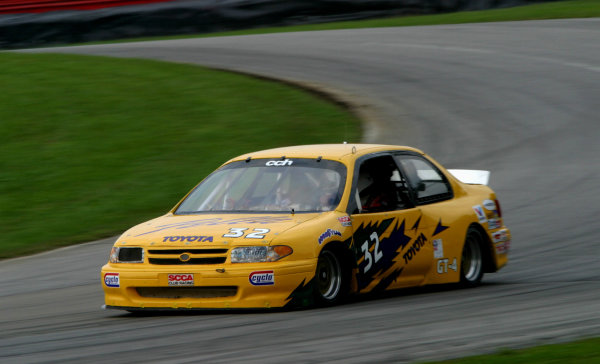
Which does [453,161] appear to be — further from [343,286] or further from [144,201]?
[343,286]

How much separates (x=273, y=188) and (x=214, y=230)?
3.03 ft

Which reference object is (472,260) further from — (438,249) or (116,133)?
(116,133)

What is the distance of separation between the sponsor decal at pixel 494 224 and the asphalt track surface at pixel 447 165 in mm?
481

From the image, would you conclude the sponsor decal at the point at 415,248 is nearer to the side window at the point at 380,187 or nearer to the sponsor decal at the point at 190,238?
the side window at the point at 380,187

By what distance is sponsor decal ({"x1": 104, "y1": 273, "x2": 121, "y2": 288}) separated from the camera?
7.59m

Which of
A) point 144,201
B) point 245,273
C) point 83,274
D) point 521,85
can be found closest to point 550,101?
point 521,85

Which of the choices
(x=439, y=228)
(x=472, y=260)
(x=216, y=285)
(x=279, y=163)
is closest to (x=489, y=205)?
(x=472, y=260)

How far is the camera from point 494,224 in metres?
9.73

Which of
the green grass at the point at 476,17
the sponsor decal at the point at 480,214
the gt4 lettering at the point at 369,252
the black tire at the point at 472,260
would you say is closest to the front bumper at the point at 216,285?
the gt4 lettering at the point at 369,252

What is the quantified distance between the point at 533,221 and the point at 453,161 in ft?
11.4

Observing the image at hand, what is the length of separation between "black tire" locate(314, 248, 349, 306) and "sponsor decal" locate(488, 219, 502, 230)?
7.69 feet

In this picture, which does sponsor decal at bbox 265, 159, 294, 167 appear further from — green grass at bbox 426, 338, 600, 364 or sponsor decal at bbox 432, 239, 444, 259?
green grass at bbox 426, 338, 600, 364

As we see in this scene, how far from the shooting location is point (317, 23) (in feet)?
107

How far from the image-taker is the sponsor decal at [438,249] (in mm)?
8766
